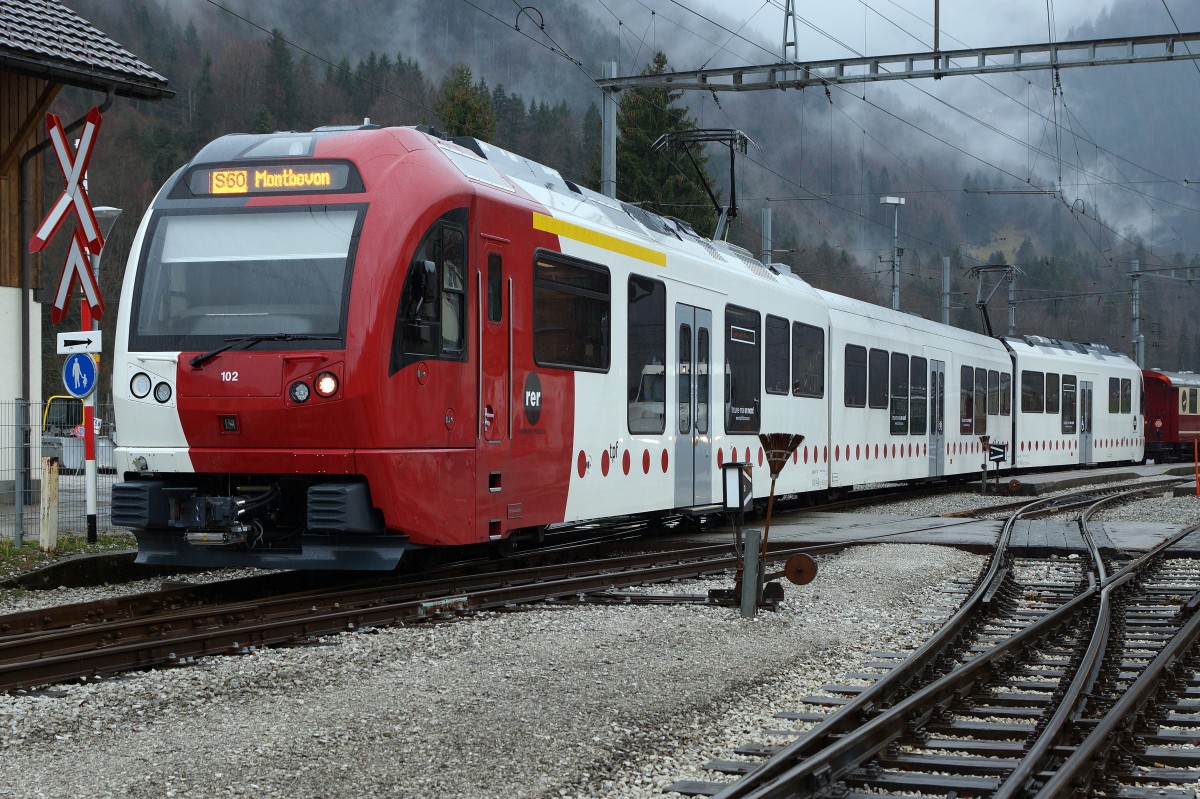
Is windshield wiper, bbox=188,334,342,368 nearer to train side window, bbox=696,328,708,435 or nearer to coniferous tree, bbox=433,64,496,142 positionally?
train side window, bbox=696,328,708,435

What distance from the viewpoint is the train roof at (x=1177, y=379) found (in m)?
49.0

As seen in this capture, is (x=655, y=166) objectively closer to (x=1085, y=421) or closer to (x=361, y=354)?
(x=1085, y=421)

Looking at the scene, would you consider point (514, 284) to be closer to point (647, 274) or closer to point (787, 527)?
point (647, 274)

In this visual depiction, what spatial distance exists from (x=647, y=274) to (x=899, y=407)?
10.9 meters

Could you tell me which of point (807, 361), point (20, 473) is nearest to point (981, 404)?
point (807, 361)

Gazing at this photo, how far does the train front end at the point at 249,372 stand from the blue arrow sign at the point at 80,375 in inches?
80.7

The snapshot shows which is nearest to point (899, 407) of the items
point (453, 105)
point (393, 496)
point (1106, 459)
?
point (393, 496)

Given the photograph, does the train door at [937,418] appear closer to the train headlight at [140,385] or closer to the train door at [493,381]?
the train door at [493,381]

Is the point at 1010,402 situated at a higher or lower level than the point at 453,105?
lower

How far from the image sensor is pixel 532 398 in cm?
1120

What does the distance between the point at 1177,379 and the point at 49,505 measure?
45161 mm

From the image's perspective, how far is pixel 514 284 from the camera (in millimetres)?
10891

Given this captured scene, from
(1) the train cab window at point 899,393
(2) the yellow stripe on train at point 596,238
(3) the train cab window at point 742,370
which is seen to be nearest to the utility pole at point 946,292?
(1) the train cab window at point 899,393

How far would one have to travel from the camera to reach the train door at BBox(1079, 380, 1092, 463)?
3628cm
